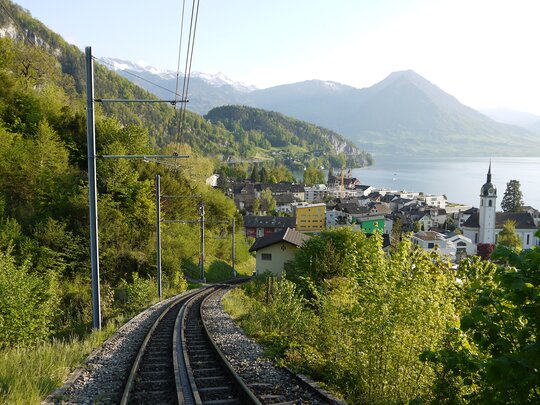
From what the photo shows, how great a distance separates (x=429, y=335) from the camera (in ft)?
20.0

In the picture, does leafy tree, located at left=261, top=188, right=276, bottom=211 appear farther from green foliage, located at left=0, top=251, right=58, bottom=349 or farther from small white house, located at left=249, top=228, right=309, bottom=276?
green foliage, located at left=0, top=251, right=58, bottom=349

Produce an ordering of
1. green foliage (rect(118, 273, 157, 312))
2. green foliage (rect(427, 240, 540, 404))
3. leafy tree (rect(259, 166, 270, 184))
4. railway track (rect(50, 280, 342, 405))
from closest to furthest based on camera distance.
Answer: green foliage (rect(427, 240, 540, 404)) < railway track (rect(50, 280, 342, 405)) < green foliage (rect(118, 273, 157, 312)) < leafy tree (rect(259, 166, 270, 184))

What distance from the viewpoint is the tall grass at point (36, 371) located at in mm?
5934

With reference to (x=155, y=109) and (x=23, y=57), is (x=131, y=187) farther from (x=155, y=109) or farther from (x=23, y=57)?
(x=155, y=109)

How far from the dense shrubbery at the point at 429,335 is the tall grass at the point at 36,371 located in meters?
4.16

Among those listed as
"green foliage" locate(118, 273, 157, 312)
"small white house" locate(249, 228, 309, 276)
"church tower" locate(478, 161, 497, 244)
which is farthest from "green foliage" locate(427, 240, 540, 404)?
"church tower" locate(478, 161, 497, 244)

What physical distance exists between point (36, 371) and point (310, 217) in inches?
3572

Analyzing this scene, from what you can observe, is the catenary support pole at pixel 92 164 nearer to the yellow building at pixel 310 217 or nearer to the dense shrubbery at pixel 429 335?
the dense shrubbery at pixel 429 335

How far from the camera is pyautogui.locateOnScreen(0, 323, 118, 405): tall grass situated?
5934mm

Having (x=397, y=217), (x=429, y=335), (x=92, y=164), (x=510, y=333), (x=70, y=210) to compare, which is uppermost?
(x=92, y=164)

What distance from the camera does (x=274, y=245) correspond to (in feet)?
106

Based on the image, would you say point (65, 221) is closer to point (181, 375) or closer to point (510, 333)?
point (181, 375)

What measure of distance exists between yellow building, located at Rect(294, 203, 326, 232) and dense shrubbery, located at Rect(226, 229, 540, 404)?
85.9 metres

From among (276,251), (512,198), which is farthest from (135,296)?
(512,198)
